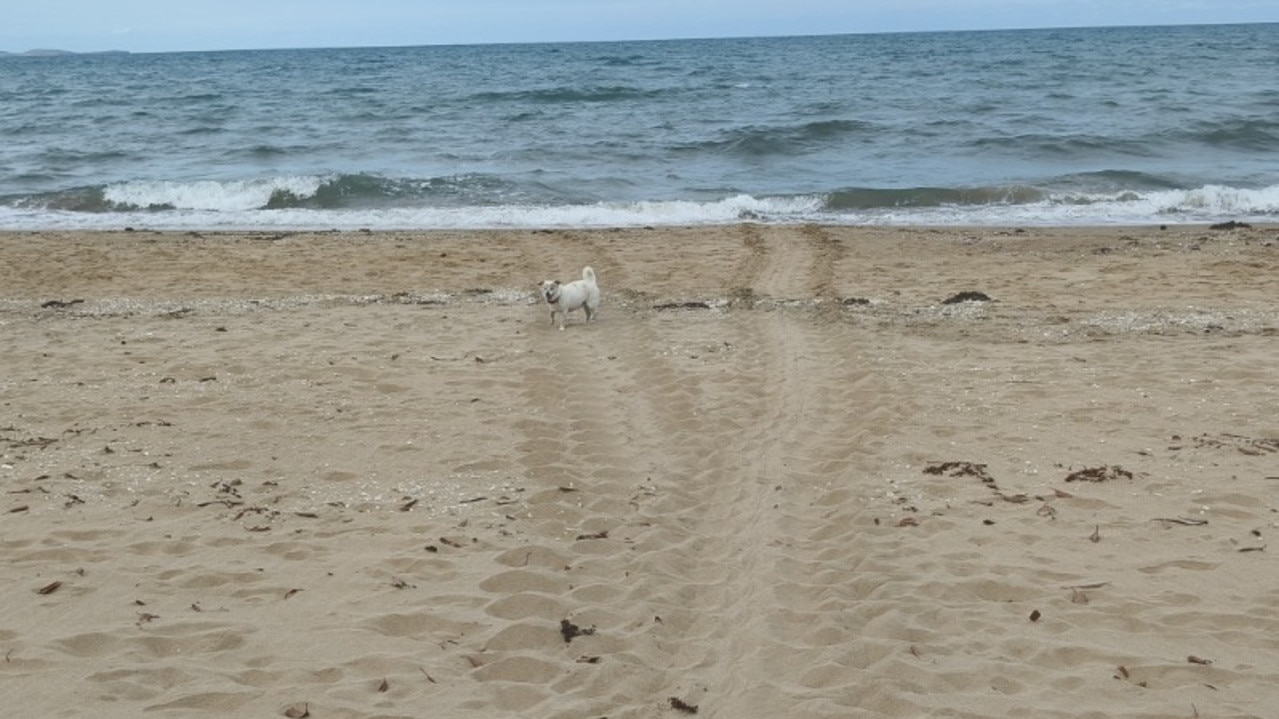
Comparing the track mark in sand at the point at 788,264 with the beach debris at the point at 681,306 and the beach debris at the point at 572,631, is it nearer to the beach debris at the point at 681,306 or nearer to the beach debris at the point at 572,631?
the beach debris at the point at 681,306

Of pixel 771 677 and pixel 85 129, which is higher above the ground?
pixel 85 129

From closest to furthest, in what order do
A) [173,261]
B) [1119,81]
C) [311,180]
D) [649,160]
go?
1. [173,261]
2. [311,180]
3. [649,160]
4. [1119,81]

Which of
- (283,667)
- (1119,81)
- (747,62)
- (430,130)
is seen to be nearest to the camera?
(283,667)

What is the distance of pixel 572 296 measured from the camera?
9172mm

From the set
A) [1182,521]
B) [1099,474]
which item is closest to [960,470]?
[1099,474]

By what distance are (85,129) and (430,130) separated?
33.0 ft

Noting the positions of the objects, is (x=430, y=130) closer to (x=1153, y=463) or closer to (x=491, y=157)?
(x=491, y=157)

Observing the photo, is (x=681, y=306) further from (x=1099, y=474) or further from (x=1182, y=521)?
(x=1182, y=521)

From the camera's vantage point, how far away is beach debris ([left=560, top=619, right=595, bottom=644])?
425 cm

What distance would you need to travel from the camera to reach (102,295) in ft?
36.0

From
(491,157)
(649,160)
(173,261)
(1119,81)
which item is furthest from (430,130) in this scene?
(1119,81)

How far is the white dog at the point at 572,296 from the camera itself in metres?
9.09

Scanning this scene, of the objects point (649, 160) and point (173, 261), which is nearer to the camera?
point (173, 261)

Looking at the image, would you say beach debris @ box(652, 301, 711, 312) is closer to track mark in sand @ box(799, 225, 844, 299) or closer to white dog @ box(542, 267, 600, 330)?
white dog @ box(542, 267, 600, 330)
